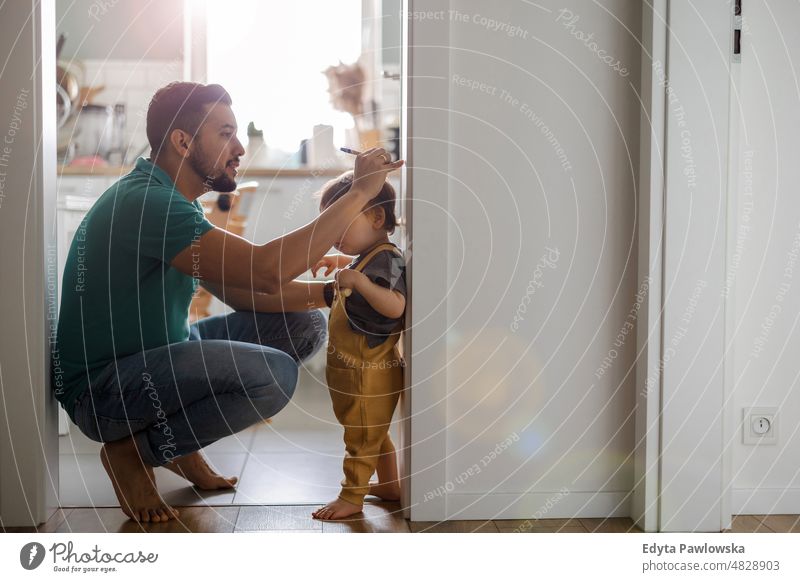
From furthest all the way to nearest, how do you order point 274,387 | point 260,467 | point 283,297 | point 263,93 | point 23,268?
point 263,93 → point 260,467 → point 283,297 → point 274,387 → point 23,268

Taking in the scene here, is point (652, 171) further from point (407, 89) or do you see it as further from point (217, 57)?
point (217, 57)

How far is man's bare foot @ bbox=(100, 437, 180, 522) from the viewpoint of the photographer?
1.75 metres

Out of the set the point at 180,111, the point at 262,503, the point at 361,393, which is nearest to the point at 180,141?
the point at 180,111

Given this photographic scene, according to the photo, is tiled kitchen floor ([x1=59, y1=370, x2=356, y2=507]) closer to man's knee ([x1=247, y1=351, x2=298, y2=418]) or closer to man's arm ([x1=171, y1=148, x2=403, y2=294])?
man's knee ([x1=247, y1=351, x2=298, y2=418])

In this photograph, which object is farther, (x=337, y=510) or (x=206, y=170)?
(x=206, y=170)

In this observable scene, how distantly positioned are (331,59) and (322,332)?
107cm

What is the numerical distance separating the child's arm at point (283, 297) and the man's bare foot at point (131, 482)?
45 centimetres

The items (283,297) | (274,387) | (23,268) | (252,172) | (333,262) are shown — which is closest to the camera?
(23,268)

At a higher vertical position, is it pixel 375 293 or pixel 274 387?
pixel 375 293

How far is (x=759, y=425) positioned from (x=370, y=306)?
0.89m

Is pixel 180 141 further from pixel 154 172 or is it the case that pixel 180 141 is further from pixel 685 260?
pixel 685 260

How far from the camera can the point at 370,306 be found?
1.77m

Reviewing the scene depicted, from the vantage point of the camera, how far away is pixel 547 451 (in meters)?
1.80
